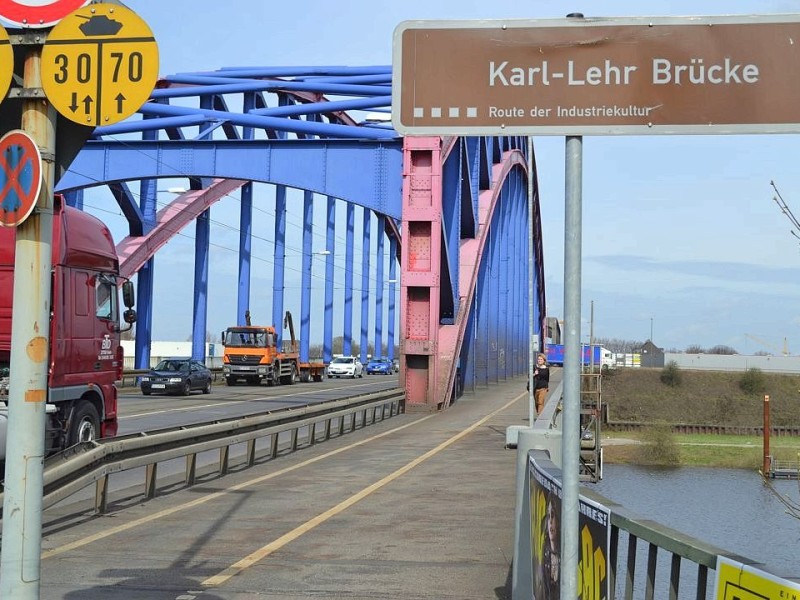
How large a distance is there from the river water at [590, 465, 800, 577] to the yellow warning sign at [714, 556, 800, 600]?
16371 mm

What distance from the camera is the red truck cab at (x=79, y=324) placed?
41.9 ft

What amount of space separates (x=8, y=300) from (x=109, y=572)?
6.30 meters

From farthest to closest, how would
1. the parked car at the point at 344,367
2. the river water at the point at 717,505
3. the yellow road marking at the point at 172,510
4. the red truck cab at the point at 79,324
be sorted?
the parked car at the point at 344,367 → the river water at the point at 717,505 → the red truck cab at the point at 79,324 → the yellow road marking at the point at 172,510

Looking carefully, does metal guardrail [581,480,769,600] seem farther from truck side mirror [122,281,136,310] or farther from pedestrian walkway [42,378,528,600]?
truck side mirror [122,281,136,310]

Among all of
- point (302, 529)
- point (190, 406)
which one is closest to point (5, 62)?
point (302, 529)

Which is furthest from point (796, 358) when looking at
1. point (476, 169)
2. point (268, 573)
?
point (268, 573)

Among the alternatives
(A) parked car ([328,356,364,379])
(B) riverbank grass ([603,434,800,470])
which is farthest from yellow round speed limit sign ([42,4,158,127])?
(A) parked car ([328,356,364,379])

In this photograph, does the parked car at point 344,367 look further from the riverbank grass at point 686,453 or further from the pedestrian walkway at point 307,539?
the pedestrian walkway at point 307,539

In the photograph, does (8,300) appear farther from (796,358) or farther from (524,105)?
(796,358)

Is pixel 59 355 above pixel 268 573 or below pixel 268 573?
above

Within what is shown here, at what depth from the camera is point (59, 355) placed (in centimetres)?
1267

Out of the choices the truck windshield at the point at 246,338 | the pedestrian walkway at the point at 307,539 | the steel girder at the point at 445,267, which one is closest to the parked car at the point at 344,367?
the truck windshield at the point at 246,338

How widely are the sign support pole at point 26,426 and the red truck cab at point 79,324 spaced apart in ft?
28.5

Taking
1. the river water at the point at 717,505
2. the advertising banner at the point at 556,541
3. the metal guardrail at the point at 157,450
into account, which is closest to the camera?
the advertising banner at the point at 556,541
